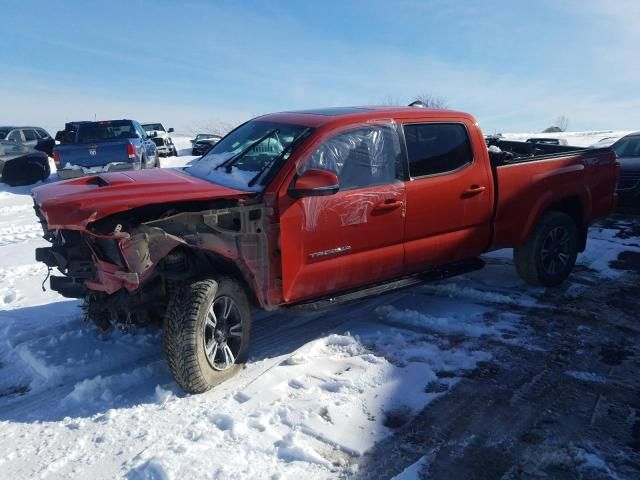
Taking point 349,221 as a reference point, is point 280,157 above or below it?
above

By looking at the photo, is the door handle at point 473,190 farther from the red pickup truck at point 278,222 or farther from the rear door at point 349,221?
the rear door at point 349,221

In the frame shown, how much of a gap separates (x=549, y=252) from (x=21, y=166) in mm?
13688

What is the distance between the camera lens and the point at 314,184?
372 cm

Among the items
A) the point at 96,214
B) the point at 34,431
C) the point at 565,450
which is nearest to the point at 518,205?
the point at 565,450

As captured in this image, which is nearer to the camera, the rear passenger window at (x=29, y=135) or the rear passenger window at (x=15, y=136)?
the rear passenger window at (x=15, y=136)

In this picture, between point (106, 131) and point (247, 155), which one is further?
Answer: point (106, 131)

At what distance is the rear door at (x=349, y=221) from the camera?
12.8 feet

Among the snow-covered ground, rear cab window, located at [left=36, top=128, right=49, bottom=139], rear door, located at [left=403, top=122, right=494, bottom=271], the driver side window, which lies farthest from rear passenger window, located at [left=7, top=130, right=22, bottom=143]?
rear door, located at [left=403, top=122, right=494, bottom=271]

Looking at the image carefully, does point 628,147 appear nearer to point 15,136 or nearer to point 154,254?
point 154,254

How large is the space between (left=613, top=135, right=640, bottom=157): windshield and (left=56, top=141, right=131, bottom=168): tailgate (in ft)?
34.5

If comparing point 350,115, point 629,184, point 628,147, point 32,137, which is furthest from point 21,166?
point 628,147

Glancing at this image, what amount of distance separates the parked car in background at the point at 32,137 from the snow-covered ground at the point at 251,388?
13134 mm

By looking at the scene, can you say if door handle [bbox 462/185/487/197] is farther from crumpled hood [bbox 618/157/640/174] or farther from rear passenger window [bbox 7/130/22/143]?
rear passenger window [bbox 7/130/22/143]

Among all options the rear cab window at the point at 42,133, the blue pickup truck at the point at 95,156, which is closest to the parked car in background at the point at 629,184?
the blue pickup truck at the point at 95,156
